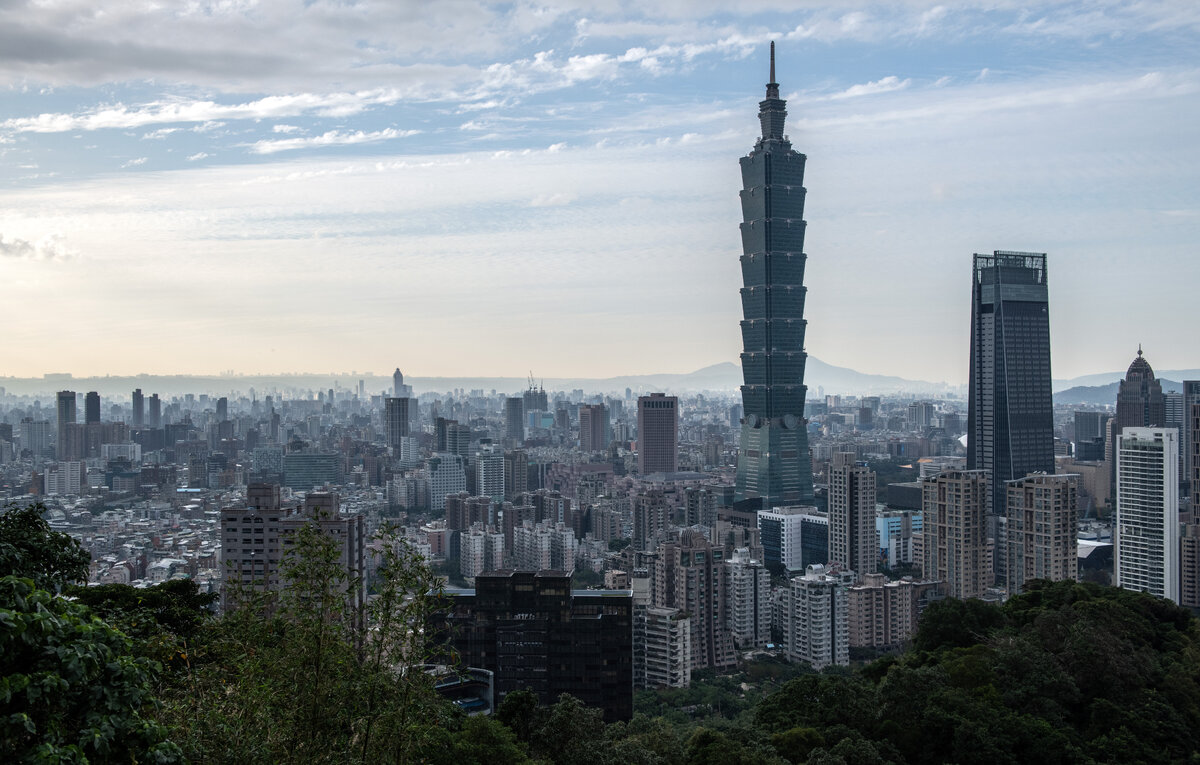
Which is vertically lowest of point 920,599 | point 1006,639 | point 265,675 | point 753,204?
point 920,599

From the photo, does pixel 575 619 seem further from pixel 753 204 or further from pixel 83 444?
pixel 83 444

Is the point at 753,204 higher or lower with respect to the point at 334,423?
higher

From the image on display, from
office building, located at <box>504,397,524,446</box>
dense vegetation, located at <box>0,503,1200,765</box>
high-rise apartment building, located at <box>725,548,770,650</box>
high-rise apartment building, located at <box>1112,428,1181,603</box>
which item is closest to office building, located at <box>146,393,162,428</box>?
office building, located at <box>504,397,524,446</box>

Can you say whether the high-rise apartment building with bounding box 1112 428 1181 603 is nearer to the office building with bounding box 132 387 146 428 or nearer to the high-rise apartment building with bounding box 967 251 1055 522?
the high-rise apartment building with bounding box 967 251 1055 522

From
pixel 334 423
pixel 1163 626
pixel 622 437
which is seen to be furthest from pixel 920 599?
pixel 334 423

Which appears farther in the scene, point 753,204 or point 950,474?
point 753,204

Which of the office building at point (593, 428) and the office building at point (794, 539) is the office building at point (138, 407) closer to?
the office building at point (593, 428)

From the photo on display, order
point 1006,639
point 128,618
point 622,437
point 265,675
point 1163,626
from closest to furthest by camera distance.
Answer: point 265,675
point 128,618
point 1006,639
point 1163,626
point 622,437
